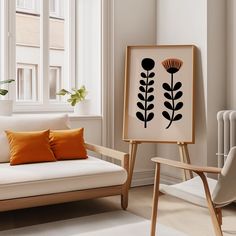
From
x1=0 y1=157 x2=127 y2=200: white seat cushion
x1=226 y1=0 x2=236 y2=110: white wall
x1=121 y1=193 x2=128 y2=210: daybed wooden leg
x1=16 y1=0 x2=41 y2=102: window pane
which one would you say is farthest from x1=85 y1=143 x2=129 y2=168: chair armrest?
x1=226 y1=0 x2=236 y2=110: white wall

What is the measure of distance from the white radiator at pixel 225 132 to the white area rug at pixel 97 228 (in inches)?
40.4

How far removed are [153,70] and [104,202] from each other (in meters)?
1.41

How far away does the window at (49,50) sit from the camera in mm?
3953

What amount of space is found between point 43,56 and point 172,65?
4.50 ft

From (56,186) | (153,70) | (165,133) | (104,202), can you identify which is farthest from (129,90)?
(56,186)

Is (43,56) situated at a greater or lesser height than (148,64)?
greater

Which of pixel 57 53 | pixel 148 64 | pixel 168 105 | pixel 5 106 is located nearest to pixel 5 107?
pixel 5 106

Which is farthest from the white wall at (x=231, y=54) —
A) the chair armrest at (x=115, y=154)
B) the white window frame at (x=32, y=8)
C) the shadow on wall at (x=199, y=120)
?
the white window frame at (x=32, y=8)

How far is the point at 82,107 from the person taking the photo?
4.22m

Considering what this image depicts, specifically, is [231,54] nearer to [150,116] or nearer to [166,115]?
[166,115]

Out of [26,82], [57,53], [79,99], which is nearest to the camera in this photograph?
[79,99]

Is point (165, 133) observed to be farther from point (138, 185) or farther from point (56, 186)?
point (56, 186)

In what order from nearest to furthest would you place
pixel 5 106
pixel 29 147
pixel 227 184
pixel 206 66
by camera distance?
pixel 227 184, pixel 29 147, pixel 5 106, pixel 206 66

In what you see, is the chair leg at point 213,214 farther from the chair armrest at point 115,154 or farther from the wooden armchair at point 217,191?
the chair armrest at point 115,154
